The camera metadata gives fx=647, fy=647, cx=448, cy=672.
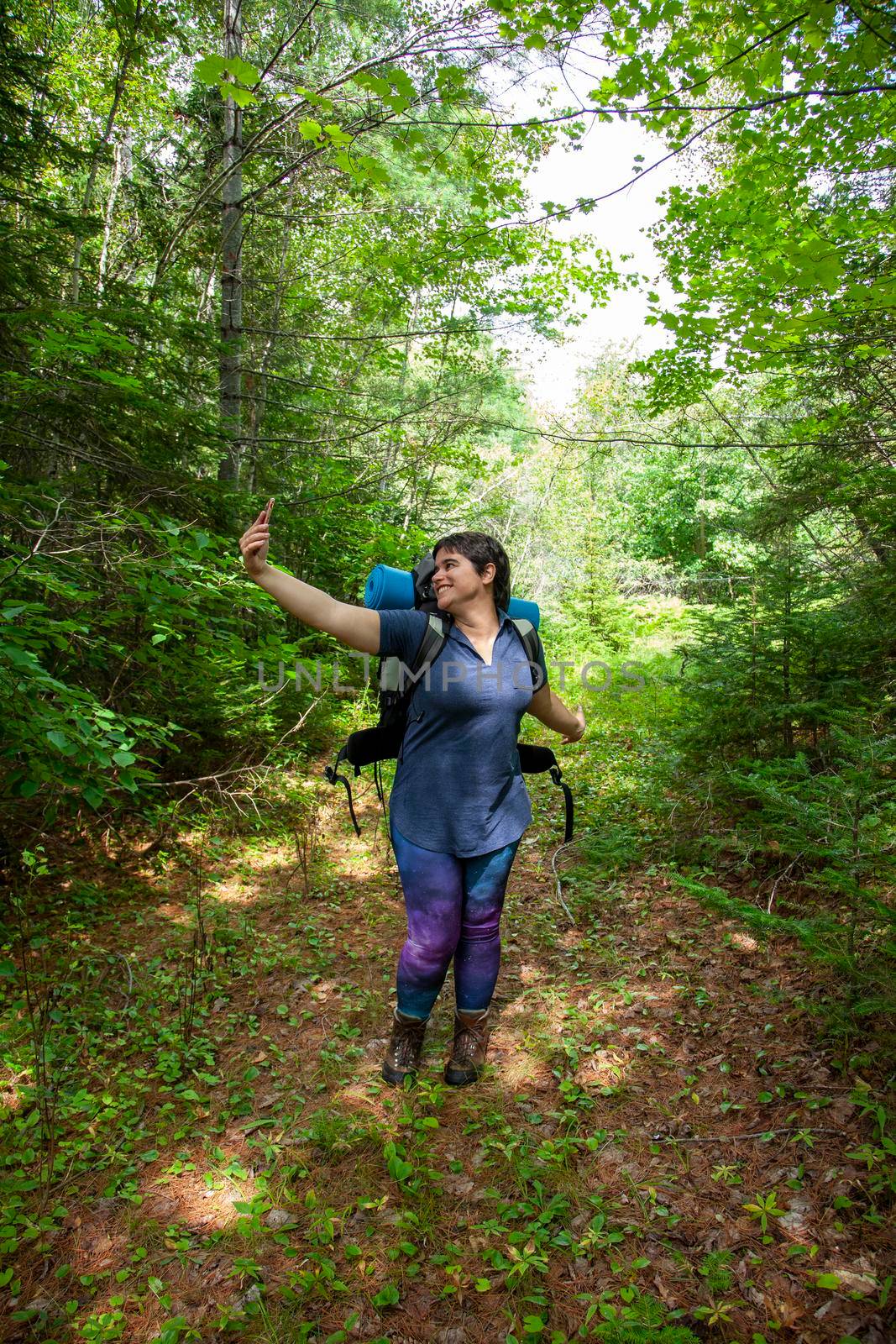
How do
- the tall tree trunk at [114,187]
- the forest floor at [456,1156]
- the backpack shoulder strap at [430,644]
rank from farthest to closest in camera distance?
1. the tall tree trunk at [114,187]
2. the backpack shoulder strap at [430,644]
3. the forest floor at [456,1156]

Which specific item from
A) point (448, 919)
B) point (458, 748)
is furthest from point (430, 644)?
point (448, 919)

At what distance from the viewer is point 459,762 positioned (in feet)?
8.45

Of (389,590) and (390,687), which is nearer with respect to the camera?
(390,687)

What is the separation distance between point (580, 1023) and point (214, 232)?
10350mm

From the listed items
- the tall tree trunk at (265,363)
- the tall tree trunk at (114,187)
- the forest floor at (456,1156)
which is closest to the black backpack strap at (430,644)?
the forest floor at (456,1156)

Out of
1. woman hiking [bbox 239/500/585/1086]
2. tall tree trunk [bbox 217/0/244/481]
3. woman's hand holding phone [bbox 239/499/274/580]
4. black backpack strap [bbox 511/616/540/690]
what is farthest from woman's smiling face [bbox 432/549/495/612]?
tall tree trunk [bbox 217/0/244/481]

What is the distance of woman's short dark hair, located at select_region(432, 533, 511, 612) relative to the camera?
2.66 meters

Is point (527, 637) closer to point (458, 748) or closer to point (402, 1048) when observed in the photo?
point (458, 748)

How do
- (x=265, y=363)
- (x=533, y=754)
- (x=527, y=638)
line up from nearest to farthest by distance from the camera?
(x=527, y=638) < (x=533, y=754) < (x=265, y=363)

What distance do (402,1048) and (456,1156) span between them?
1.65 feet

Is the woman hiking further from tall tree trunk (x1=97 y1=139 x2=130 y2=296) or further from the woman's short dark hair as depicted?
tall tree trunk (x1=97 y1=139 x2=130 y2=296)

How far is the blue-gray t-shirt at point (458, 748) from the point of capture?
2543 millimetres

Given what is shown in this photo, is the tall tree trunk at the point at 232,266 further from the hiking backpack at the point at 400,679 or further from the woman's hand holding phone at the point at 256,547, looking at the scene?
the woman's hand holding phone at the point at 256,547

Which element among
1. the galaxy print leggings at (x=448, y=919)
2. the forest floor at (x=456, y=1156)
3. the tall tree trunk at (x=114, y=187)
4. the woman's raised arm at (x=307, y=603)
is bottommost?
the forest floor at (x=456, y=1156)
